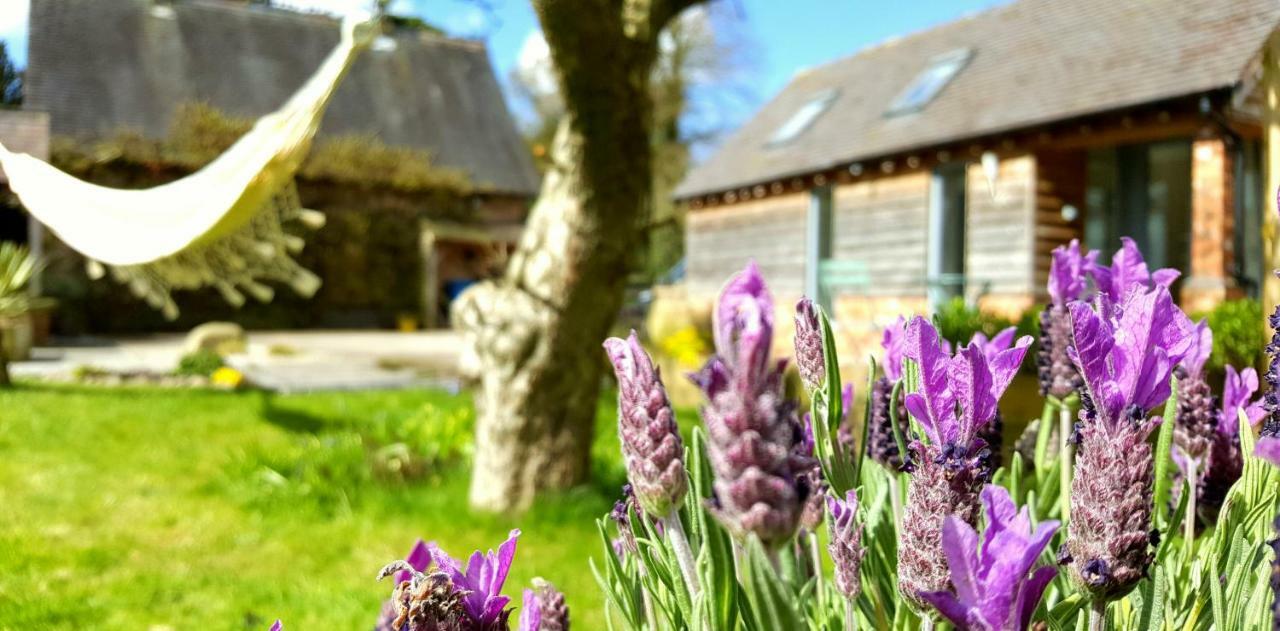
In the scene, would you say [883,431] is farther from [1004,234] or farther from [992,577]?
[1004,234]

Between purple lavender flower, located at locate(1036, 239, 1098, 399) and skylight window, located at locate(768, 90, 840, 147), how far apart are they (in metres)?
12.0

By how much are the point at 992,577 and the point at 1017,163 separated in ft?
31.6

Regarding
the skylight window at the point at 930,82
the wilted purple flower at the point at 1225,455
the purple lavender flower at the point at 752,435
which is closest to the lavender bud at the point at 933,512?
the purple lavender flower at the point at 752,435

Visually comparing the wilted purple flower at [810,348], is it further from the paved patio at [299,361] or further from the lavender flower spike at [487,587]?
the paved patio at [299,361]

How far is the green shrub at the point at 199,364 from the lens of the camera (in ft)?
27.5

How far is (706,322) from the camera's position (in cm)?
956

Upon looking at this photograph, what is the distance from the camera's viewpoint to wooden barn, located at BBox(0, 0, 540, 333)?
8281mm

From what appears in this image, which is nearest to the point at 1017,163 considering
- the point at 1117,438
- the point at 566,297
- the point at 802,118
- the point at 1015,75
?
the point at 1015,75

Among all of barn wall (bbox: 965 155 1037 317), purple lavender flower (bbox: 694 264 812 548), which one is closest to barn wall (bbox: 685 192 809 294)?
barn wall (bbox: 965 155 1037 317)

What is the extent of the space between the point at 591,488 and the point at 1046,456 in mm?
2853

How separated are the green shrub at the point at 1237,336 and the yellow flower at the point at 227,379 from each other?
7.04m

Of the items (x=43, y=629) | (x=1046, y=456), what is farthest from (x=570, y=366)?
(x=1046, y=456)

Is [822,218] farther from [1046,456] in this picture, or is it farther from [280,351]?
[1046,456]

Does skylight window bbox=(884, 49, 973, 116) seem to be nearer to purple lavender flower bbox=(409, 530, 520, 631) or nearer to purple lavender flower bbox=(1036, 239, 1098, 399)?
purple lavender flower bbox=(1036, 239, 1098, 399)
